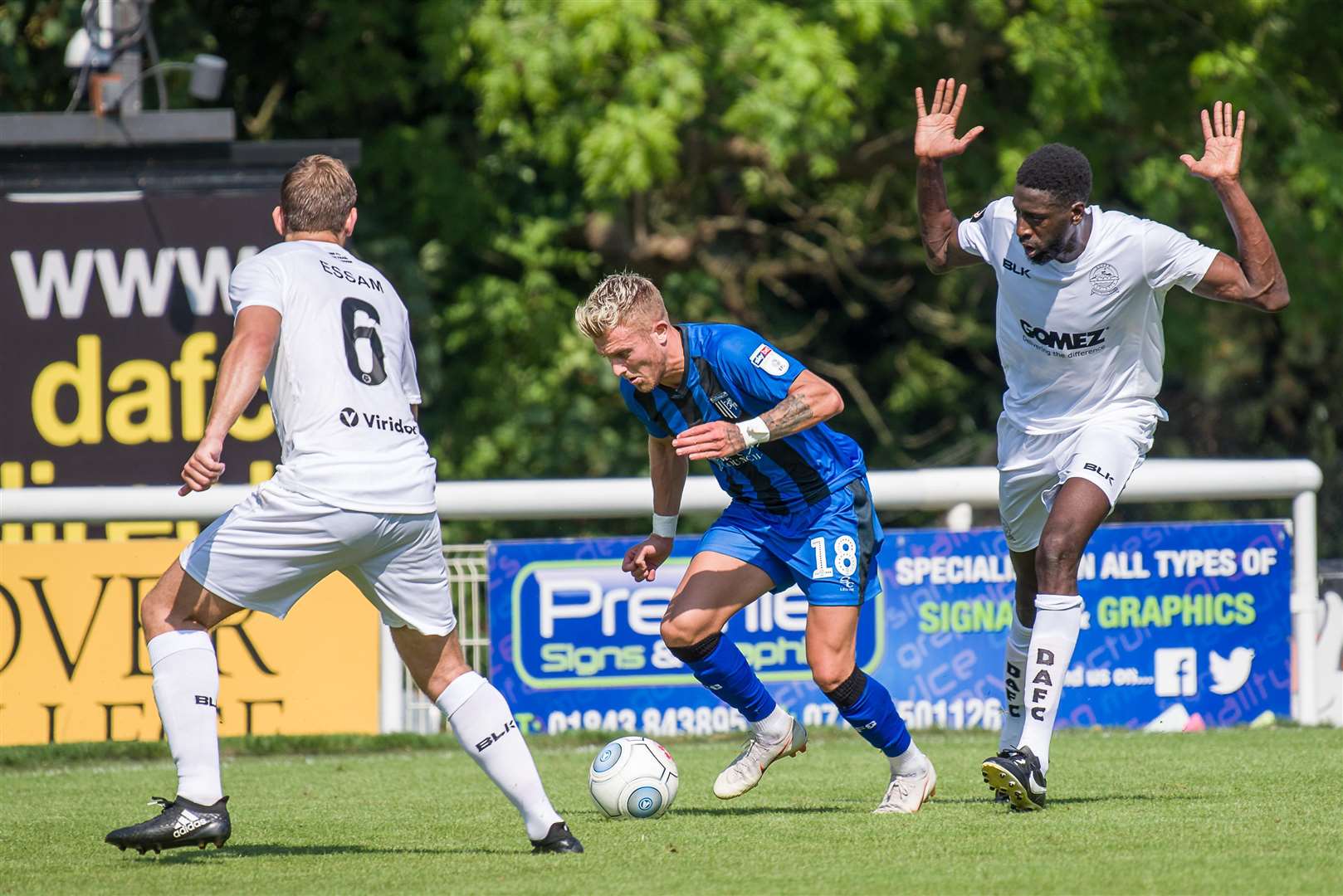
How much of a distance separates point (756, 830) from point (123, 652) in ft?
14.5

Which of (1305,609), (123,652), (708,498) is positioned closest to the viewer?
(123,652)

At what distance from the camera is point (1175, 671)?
9344 mm

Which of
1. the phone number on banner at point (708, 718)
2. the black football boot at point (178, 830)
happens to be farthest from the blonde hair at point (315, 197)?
the phone number on banner at point (708, 718)

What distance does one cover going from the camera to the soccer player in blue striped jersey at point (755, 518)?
232 inches

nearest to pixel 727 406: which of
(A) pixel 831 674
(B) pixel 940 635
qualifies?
(A) pixel 831 674

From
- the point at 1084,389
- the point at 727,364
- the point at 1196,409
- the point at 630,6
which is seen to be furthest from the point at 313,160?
the point at 1196,409

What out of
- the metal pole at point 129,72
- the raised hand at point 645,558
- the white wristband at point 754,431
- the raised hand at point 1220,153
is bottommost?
the raised hand at point 645,558

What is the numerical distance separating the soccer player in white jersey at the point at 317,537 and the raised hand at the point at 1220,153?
2.77 m

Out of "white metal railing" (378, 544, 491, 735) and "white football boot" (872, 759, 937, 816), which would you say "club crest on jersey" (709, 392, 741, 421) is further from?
"white metal railing" (378, 544, 491, 735)

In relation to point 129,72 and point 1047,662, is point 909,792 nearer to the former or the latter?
point 1047,662

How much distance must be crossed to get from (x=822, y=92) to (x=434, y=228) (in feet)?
16.1

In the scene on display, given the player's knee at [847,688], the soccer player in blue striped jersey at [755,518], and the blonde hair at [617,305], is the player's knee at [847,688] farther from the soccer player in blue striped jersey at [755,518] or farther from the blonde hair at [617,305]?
the blonde hair at [617,305]

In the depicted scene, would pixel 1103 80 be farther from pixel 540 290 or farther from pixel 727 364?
pixel 727 364

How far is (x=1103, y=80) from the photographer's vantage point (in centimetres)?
1401
